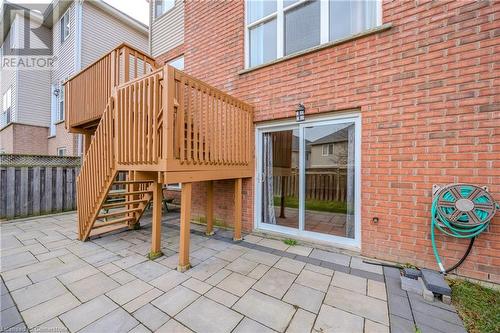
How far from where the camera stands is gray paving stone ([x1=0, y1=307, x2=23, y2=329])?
1.78 m

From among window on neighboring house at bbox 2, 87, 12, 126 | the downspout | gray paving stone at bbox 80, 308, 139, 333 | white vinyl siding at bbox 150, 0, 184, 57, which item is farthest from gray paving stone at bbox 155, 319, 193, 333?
window on neighboring house at bbox 2, 87, 12, 126

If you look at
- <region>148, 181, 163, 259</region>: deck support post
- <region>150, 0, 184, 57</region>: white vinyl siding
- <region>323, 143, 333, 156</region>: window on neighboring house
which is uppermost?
<region>150, 0, 184, 57</region>: white vinyl siding

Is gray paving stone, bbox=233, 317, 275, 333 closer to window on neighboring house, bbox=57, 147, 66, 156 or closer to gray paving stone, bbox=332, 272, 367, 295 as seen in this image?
gray paving stone, bbox=332, 272, 367, 295

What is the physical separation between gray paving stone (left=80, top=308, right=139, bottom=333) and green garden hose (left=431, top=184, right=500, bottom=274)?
10.9ft

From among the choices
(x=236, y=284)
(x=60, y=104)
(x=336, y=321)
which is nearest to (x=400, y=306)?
(x=336, y=321)

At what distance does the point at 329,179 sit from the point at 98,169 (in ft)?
12.4

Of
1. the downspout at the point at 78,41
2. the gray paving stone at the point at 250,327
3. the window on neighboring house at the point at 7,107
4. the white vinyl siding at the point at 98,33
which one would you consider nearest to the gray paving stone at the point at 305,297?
the gray paving stone at the point at 250,327

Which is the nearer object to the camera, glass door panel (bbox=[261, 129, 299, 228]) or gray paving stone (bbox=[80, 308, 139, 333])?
gray paving stone (bbox=[80, 308, 139, 333])

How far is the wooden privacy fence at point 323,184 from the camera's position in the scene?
3.42 m

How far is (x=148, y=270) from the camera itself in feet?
8.93

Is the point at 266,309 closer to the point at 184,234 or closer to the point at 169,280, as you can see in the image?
the point at 169,280

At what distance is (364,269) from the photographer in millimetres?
2738

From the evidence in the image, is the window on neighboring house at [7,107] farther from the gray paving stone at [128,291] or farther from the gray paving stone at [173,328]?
the gray paving stone at [173,328]

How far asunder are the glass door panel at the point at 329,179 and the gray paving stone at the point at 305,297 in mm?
1357
